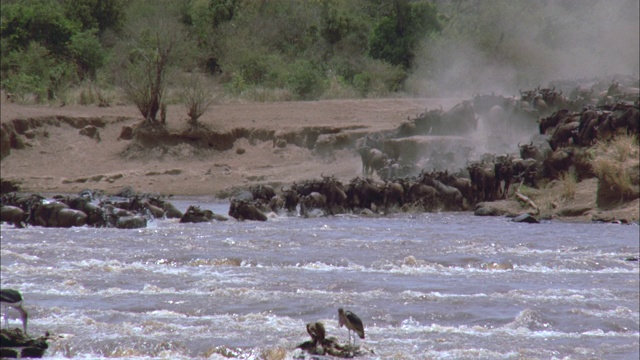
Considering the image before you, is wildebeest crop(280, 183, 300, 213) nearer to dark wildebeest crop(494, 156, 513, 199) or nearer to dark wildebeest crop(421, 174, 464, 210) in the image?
dark wildebeest crop(421, 174, 464, 210)

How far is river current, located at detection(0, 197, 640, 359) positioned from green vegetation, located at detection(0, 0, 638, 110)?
61.4 ft

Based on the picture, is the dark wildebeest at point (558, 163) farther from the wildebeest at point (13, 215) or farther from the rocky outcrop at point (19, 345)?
the rocky outcrop at point (19, 345)

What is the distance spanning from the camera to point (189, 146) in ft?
110

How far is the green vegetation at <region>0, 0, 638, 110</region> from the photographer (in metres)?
39.0

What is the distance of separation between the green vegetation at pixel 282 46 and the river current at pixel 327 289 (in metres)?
18.7

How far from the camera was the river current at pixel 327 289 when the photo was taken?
30.3 ft

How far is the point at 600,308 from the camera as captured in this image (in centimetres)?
1097

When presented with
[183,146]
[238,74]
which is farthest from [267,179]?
[238,74]

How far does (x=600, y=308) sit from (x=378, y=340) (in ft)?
9.63

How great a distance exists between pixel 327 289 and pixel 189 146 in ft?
71.9

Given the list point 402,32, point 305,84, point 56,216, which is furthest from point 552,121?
point 402,32

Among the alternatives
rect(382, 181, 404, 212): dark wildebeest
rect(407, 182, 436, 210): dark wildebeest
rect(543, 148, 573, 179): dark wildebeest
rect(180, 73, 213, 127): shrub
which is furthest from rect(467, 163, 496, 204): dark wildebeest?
rect(180, 73, 213, 127): shrub

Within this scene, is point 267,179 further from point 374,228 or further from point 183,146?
point 374,228

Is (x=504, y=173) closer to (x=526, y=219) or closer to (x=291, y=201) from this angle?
(x=526, y=219)
